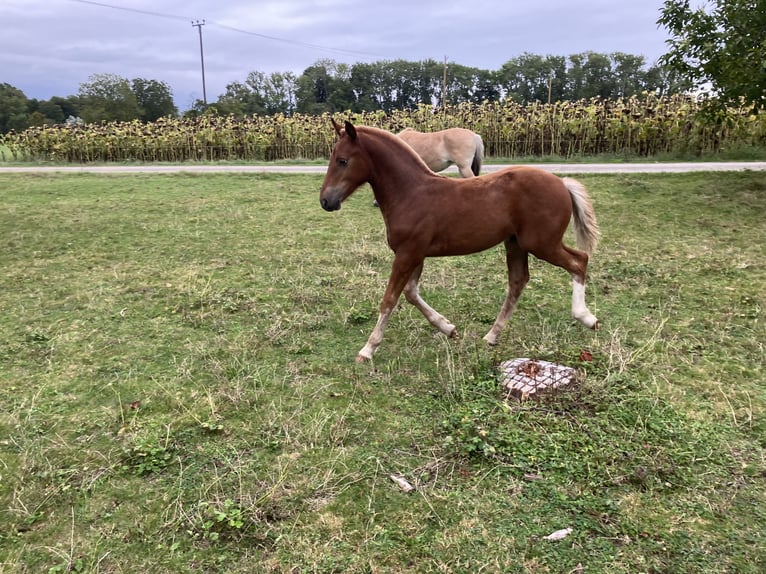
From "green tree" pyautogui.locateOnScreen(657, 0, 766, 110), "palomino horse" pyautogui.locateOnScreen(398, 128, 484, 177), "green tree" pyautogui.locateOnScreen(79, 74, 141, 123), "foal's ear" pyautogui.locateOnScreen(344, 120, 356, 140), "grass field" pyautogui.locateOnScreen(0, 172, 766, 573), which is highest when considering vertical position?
"green tree" pyautogui.locateOnScreen(79, 74, 141, 123)

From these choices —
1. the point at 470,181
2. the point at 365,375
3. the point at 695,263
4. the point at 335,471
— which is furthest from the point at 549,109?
the point at 335,471

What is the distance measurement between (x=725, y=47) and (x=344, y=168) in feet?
26.9

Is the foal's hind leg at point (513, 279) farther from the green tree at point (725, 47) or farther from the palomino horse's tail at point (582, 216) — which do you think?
the green tree at point (725, 47)

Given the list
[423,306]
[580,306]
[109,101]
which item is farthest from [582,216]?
[109,101]

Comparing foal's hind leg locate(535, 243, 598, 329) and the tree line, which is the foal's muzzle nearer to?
foal's hind leg locate(535, 243, 598, 329)

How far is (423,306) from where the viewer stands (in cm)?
431

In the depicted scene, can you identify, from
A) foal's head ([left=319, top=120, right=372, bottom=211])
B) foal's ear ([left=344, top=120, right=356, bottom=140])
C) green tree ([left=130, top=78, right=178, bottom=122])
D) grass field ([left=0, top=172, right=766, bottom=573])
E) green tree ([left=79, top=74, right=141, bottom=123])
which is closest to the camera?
grass field ([left=0, top=172, right=766, bottom=573])

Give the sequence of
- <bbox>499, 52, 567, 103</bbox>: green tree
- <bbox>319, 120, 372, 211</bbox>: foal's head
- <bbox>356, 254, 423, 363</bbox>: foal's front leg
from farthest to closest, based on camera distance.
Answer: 1. <bbox>499, 52, 567, 103</bbox>: green tree
2. <bbox>356, 254, 423, 363</bbox>: foal's front leg
3. <bbox>319, 120, 372, 211</bbox>: foal's head

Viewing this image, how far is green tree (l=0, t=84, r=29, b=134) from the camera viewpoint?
143ft

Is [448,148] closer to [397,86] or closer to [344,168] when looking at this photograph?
[344,168]

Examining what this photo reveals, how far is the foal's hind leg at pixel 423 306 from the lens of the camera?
4.25m

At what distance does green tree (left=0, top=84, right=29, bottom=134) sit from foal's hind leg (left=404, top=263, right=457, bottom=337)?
166 ft

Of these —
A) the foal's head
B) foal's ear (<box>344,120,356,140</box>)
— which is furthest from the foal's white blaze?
foal's ear (<box>344,120,356,140</box>)

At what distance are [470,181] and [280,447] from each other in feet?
8.13
